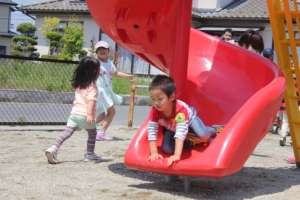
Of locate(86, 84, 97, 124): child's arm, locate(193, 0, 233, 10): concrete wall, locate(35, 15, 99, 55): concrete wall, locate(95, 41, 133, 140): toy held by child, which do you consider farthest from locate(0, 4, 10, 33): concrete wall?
locate(86, 84, 97, 124): child's arm

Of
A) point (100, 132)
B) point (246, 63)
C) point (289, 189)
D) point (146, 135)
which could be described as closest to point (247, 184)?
point (289, 189)

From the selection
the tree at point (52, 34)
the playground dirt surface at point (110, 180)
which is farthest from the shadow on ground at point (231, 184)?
the tree at point (52, 34)

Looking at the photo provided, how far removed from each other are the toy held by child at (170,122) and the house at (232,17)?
22.0 meters

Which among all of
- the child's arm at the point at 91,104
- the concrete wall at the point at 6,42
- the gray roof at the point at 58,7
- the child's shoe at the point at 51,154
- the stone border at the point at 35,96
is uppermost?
the gray roof at the point at 58,7

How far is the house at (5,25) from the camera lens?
40.5m

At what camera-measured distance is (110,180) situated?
17.1 ft

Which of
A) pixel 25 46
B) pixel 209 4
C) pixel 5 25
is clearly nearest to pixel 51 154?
pixel 209 4

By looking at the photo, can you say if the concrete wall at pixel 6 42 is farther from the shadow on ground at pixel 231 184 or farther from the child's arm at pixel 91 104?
the shadow on ground at pixel 231 184

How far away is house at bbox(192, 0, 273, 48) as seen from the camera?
27156mm

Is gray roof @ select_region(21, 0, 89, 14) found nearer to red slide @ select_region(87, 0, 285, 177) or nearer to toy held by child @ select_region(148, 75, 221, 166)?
red slide @ select_region(87, 0, 285, 177)

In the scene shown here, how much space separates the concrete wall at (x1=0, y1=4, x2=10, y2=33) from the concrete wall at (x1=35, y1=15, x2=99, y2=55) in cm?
964

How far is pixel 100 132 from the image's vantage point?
26.6ft

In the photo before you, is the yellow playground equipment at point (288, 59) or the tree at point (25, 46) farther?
the tree at point (25, 46)

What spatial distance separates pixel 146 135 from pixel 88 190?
781mm
